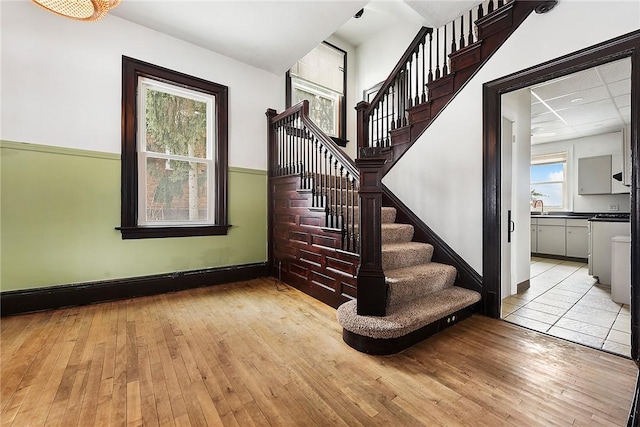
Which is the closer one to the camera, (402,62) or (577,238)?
(402,62)

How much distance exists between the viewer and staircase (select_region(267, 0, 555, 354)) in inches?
81.1

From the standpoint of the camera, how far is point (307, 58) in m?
4.65

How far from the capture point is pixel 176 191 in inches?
132

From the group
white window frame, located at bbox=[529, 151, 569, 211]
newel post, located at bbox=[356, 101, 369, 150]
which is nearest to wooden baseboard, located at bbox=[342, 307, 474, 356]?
newel post, located at bbox=[356, 101, 369, 150]

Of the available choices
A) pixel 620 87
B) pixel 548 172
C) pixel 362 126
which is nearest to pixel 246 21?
pixel 362 126

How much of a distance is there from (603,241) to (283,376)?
5.05m

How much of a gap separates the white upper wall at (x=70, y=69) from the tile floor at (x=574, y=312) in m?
4.66

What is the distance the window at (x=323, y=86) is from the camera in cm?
457

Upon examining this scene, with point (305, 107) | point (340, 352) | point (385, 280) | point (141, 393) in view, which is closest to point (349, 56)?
point (305, 107)

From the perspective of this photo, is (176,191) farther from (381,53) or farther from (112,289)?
(381,53)

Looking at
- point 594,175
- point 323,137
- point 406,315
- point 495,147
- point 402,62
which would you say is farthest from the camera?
point 594,175

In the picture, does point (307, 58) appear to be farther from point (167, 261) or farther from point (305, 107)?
point (167, 261)

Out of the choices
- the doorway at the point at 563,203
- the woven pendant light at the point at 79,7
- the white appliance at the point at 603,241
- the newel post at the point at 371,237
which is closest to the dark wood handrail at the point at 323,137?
the newel post at the point at 371,237

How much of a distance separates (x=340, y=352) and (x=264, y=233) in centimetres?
246
